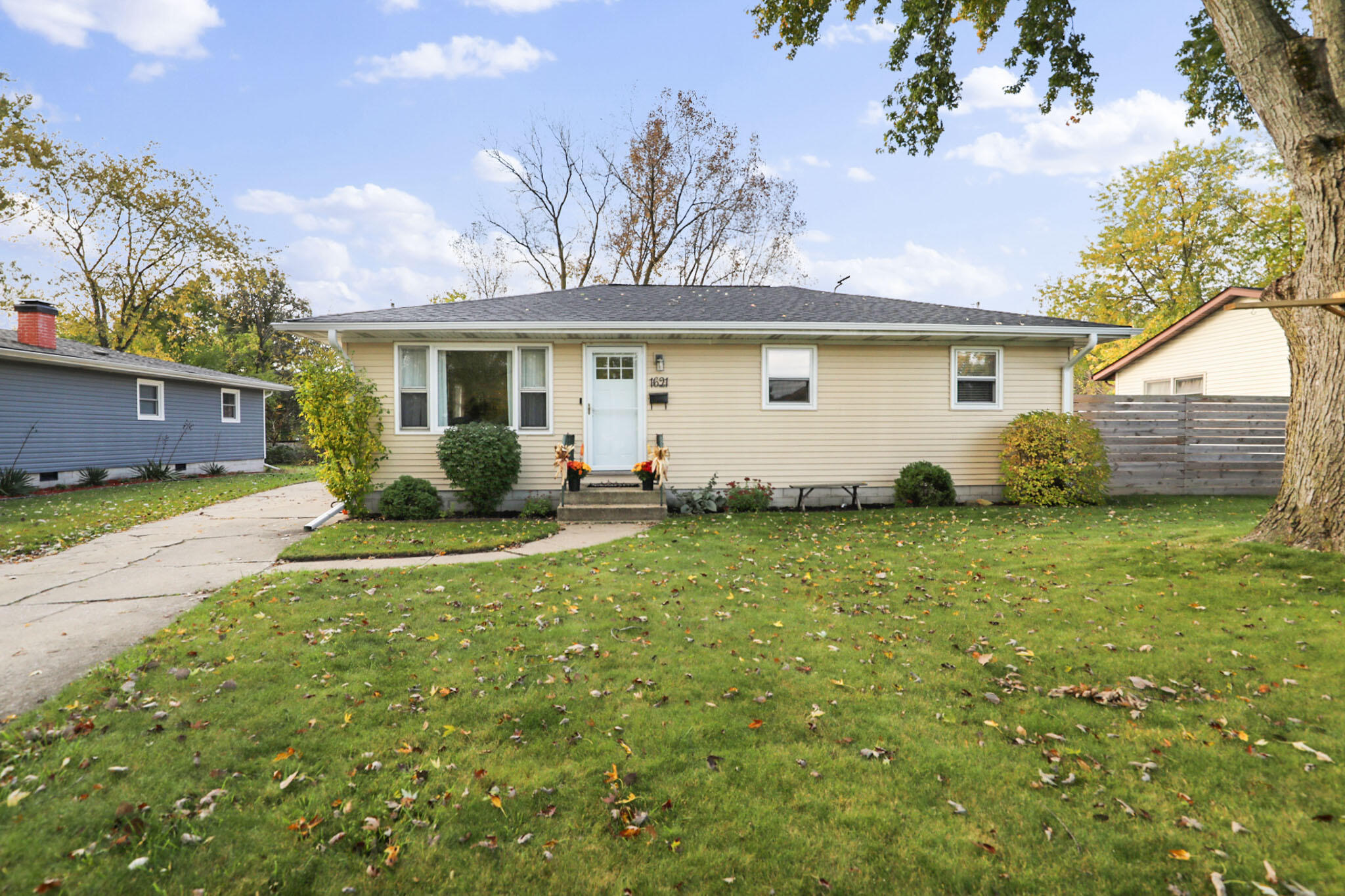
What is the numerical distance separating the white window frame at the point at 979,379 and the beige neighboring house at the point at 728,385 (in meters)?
0.03

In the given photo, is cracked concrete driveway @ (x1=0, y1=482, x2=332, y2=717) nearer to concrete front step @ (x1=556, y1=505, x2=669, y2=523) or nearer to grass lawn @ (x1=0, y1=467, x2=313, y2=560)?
grass lawn @ (x1=0, y1=467, x2=313, y2=560)

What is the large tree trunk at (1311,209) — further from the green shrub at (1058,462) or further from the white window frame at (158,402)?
the white window frame at (158,402)

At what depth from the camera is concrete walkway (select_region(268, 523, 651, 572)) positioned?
618 centimetres

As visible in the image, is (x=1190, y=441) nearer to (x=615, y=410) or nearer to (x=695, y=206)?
(x=615, y=410)

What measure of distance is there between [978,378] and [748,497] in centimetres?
469

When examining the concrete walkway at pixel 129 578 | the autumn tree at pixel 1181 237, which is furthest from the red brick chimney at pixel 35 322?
the autumn tree at pixel 1181 237

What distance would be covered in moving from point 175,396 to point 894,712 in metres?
21.8

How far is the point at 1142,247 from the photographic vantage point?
23.7 m

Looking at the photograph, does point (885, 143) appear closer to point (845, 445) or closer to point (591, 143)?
point (845, 445)

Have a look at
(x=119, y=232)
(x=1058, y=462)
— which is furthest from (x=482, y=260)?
(x=1058, y=462)

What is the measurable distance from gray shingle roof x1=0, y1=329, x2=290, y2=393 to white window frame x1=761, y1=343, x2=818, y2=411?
51.8 feet

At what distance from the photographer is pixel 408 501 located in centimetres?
919

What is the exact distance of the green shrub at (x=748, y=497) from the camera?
10016 millimetres

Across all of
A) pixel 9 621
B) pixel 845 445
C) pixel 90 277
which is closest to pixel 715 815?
pixel 9 621
